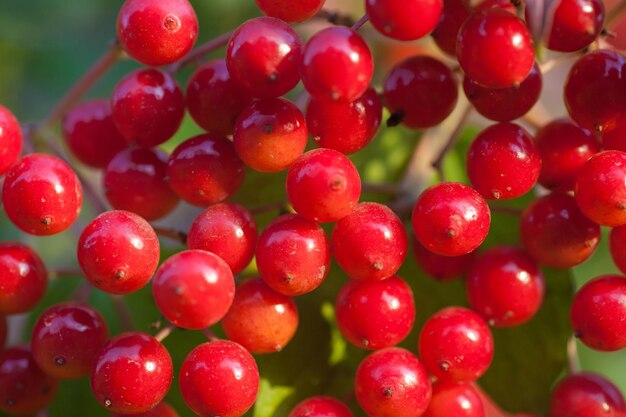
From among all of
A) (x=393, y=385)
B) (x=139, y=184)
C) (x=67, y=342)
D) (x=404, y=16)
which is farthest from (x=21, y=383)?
(x=404, y=16)

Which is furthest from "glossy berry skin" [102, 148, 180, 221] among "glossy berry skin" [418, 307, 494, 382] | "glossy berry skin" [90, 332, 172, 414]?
"glossy berry skin" [418, 307, 494, 382]

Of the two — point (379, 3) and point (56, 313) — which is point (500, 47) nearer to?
point (379, 3)

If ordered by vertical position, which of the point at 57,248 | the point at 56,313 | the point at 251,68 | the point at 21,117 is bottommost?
the point at 57,248

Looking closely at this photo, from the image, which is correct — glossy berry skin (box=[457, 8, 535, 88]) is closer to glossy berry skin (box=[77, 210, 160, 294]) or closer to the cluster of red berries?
the cluster of red berries

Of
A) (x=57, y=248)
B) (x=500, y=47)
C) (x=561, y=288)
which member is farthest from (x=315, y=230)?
(x=57, y=248)

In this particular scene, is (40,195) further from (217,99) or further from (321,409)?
(321,409)

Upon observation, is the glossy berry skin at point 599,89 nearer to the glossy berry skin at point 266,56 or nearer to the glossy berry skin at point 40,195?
Answer: the glossy berry skin at point 266,56
